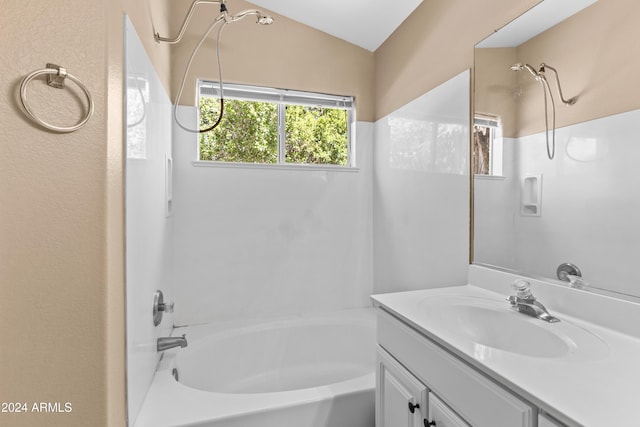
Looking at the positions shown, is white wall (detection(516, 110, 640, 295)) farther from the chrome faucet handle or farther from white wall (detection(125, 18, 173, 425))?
white wall (detection(125, 18, 173, 425))

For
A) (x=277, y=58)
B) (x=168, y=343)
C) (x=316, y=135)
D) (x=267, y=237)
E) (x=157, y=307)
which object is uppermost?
(x=277, y=58)

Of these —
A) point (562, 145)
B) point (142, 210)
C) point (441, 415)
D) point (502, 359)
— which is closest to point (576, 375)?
point (502, 359)

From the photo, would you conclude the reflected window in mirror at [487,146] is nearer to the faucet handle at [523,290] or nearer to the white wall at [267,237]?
the faucet handle at [523,290]

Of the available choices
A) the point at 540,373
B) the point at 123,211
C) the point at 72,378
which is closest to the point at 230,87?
the point at 123,211

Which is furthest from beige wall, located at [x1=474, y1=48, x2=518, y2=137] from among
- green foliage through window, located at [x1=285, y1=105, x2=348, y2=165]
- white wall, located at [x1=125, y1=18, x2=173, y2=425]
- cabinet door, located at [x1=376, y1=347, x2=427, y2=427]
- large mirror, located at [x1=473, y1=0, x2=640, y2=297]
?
white wall, located at [x1=125, y1=18, x2=173, y2=425]

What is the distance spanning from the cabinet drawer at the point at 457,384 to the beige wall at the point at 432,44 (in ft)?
4.40

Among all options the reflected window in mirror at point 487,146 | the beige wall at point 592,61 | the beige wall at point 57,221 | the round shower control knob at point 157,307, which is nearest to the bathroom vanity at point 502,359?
the reflected window in mirror at point 487,146

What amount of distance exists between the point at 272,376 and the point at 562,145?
200 centimetres

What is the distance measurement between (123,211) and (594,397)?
1.27 meters

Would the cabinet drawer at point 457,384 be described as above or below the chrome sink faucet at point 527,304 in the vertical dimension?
below

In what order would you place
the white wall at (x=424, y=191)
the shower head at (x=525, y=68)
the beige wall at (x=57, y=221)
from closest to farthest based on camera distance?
the beige wall at (x=57, y=221), the shower head at (x=525, y=68), the white wall at (x=424, y=191)

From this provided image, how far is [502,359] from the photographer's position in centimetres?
76

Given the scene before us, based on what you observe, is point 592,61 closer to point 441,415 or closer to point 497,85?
point 497,85

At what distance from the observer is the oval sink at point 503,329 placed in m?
0.91
